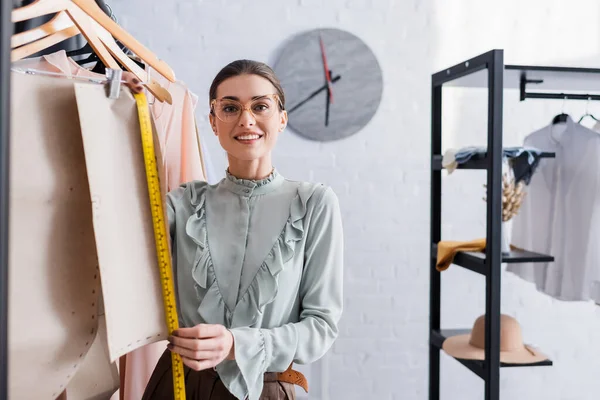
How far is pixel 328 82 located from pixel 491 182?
1113 millimetres

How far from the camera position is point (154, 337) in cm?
81

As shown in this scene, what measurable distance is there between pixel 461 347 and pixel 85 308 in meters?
1.57

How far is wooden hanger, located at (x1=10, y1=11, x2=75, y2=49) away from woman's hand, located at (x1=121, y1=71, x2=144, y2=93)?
32cm

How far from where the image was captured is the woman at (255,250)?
3.45 feet

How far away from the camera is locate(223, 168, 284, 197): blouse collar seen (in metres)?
1.12

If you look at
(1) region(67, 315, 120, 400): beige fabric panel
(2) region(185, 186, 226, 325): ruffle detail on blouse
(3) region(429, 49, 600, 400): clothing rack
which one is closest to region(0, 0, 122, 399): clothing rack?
(1) region(67, 315, 120, 400): beige fabric panel

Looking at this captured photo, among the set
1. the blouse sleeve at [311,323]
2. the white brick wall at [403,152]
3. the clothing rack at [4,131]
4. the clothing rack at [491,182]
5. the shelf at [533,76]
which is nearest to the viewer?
the clothing rack at [4,131]

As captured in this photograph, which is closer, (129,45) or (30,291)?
(30,291)

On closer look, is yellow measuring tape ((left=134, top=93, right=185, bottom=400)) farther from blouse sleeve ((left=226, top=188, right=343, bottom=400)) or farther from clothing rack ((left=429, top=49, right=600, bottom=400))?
clothing rack ((left=429, top=49, right=600, bottom=400))

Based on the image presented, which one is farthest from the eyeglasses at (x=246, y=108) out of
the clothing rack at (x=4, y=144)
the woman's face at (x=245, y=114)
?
the clothing rack at (x=4, y=144)

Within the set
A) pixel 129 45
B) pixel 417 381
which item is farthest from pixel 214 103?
pixel 417 381

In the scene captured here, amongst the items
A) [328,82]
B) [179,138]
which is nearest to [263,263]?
[179,138]

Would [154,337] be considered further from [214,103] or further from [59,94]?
[214,103]

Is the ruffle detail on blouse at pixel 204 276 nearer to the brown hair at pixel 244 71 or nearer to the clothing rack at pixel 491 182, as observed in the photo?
the brown hair at pixel 244 71
